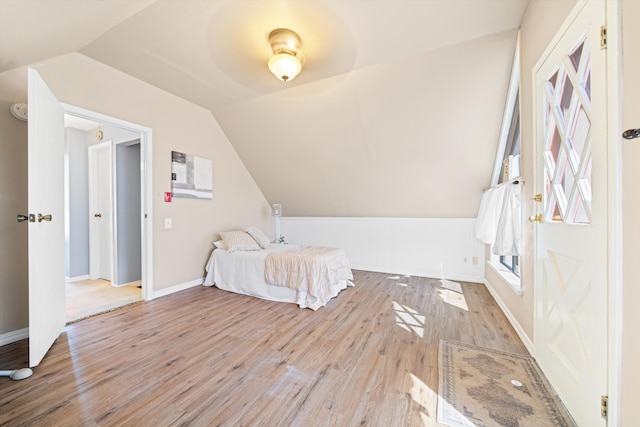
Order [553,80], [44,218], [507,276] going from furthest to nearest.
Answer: [507,276], [44,218], [553,80]

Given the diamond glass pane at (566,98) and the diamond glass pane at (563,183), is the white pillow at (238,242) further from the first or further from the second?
the diamond glass pane at (566,98)

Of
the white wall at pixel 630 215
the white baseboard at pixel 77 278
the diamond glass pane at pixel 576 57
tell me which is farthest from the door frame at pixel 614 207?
the white baseboard at pixel 77 278

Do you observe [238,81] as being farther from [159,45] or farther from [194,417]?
[194,417]

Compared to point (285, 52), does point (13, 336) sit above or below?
below

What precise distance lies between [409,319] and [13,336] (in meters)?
3.45

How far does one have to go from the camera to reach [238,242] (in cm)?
362

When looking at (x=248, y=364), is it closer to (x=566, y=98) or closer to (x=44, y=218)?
(x=44, y=218)

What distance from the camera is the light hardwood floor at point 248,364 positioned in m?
1.34

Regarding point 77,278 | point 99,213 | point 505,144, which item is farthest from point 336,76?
point 77,278

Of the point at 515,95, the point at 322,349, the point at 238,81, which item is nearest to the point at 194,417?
the point at 322,349

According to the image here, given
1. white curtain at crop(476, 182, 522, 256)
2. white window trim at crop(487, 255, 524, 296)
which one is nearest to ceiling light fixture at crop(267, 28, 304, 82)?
white curtain at crop(476, 182, 522, 256)

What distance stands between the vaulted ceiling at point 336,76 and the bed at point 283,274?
150 cm

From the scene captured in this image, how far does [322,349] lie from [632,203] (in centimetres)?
188

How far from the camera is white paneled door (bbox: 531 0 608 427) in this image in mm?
1094
